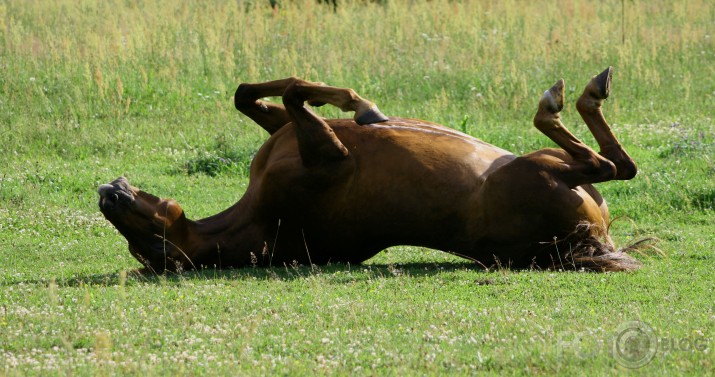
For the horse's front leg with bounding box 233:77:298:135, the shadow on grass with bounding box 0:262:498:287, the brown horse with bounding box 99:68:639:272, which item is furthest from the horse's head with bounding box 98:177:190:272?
the horse's front leg with bounding box 233:77:298:135

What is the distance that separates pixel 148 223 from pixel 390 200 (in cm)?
165

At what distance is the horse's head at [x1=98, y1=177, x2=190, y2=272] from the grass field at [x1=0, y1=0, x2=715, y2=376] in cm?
19

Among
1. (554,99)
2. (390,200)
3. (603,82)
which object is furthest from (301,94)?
(603,82)

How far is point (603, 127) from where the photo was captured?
7.81 meters

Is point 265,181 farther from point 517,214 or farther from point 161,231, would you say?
point 517,214

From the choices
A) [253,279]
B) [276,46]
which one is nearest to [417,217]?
[253,279]

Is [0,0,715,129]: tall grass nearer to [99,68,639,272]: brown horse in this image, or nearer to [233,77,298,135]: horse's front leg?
[233,77,298,135]: horse's front leg

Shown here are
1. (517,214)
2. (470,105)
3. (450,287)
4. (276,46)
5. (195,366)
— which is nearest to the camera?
(195,366)

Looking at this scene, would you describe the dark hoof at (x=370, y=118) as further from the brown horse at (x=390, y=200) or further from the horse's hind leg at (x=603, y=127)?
the horse's hind leg at (x=603, y=127)

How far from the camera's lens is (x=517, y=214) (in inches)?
292

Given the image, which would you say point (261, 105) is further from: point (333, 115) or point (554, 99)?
point (333, 115)

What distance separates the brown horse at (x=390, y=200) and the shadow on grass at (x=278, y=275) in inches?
4.8

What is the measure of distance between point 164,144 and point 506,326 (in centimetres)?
807

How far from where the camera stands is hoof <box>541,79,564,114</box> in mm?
7629
